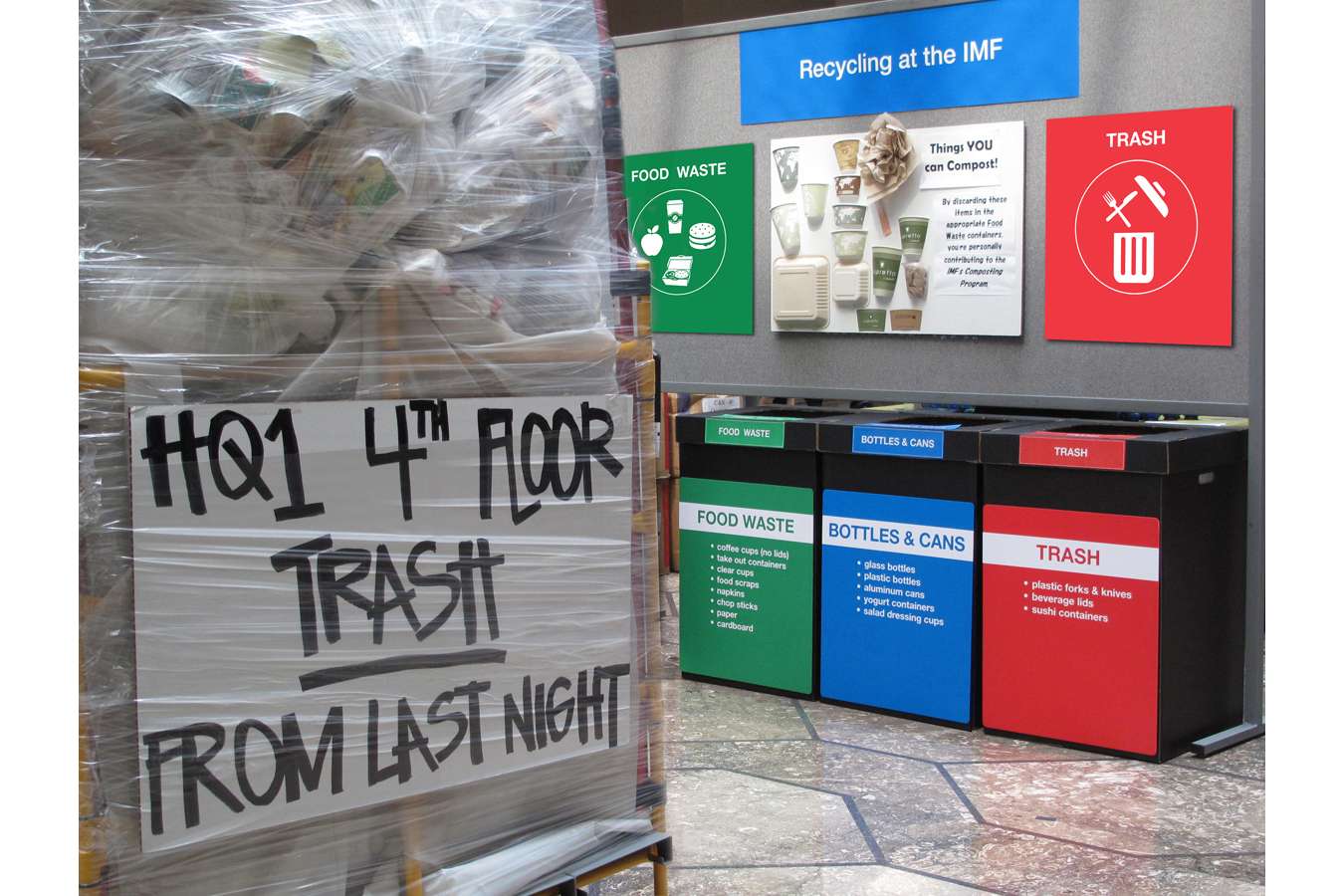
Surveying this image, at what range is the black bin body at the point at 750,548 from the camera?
17.9ft

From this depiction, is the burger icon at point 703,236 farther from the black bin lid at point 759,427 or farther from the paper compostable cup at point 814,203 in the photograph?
the black bin lid at point 759,427

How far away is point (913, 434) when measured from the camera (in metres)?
5.09

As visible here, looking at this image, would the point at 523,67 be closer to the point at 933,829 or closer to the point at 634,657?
the point at 634,657

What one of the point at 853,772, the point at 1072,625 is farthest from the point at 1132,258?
the point at 853,772

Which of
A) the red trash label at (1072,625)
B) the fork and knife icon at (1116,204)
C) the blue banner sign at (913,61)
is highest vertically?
the blue banner sign at (913,61)

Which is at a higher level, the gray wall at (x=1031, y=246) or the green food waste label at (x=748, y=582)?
the gray wall at (x=1031, y=246)

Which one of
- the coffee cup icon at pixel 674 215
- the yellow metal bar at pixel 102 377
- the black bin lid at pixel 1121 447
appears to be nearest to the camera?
the yellow metal bar at pixel 102 377

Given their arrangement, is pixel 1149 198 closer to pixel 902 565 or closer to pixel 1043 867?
pixel 902 565

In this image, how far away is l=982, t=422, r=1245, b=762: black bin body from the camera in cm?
457

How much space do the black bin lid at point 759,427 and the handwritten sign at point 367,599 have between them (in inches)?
112

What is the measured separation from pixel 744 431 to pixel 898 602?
93 cm

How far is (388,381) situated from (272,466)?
24cm

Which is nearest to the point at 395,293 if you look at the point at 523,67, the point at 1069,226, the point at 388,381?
the point at 388,381

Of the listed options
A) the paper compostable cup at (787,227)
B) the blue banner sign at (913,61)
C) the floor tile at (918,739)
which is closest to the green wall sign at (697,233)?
the paper compostable cup at (787,227)
